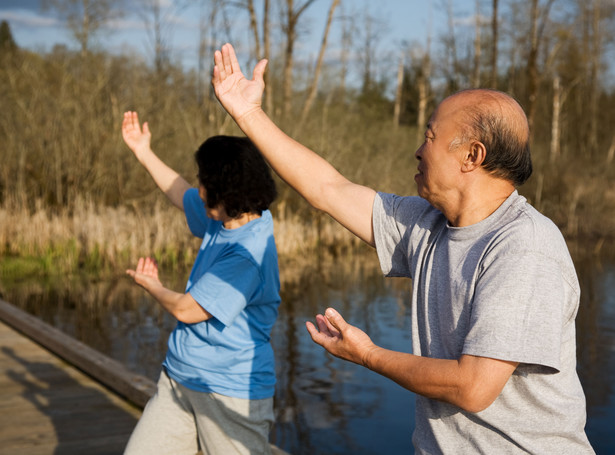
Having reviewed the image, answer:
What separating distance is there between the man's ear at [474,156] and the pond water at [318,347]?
182 inches

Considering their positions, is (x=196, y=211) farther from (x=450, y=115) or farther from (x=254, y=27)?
(x=254, y=27)

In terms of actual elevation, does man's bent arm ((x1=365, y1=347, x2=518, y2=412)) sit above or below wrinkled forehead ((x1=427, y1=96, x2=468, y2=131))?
below

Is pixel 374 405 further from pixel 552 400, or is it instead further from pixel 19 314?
pixel 552 400

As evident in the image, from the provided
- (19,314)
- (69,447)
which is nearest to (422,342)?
(69,447)

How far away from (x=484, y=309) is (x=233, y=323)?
1.53 metres

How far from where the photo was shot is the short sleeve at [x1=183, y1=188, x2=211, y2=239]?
3.46 m

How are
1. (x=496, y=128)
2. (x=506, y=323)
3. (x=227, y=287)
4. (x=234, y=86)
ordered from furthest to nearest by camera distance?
(x=227, y=287), (x=234, y=86), (x=496, y=128), (x=506, y=323)

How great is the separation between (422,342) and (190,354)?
133cm

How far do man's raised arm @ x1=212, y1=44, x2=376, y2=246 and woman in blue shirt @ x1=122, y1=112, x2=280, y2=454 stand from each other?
842 mm

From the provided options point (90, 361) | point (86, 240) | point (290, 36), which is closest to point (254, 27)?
point (290, 36)

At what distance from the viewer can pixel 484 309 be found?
155 cm

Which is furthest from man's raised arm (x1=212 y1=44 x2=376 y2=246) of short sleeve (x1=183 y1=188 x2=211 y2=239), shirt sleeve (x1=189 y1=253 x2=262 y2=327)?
short sleeve (x1=183 y1=188 x2=211 y2=239)

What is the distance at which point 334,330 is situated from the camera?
1.80 metres

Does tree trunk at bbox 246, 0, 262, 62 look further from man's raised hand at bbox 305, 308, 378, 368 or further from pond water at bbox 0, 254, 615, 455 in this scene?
man's raised hand at bbox 305, 308, 378, 368
